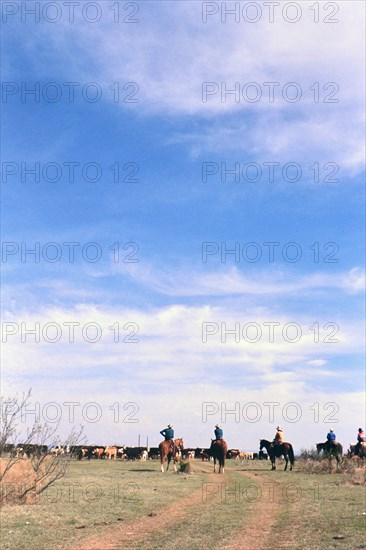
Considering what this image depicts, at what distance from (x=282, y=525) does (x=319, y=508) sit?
10.5 feet

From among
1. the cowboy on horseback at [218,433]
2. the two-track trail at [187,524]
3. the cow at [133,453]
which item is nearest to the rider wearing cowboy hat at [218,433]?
the cowboy on horseback at [218,433]

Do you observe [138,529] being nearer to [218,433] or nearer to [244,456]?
[218,433]

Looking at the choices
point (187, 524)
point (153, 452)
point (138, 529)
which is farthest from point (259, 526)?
point (153, 452)

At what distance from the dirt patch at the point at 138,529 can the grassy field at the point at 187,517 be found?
0.07 ft

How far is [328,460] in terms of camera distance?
34.1 m

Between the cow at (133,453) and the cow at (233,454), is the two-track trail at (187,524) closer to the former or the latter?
the cow at (133,453)

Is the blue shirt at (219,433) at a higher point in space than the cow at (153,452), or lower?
higher

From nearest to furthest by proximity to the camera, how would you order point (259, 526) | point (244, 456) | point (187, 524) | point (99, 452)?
point (259, 526)
point (187, 524)
point (99, 452)
point (244, 456)

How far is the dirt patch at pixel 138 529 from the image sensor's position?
12.9m

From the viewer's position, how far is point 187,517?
16391mm

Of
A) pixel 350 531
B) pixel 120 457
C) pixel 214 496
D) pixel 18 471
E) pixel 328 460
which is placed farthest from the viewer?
pixel 120 457

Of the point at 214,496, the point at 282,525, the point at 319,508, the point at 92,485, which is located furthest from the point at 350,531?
the point at 92,485

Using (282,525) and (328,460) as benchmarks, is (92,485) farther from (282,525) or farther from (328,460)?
(328,460)

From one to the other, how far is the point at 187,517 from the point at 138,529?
2090 millimetres
